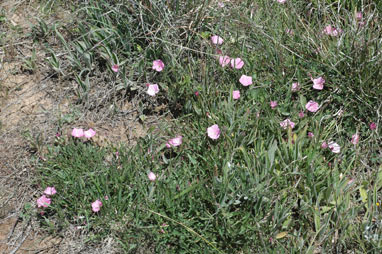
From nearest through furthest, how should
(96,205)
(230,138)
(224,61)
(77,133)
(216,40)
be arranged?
(96,205) < (230,138) < (77,133) < (224,61) < (216,40)

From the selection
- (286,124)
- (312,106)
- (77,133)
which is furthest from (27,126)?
(312,106)

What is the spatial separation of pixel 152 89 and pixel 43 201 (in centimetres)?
93

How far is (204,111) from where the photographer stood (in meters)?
2.60

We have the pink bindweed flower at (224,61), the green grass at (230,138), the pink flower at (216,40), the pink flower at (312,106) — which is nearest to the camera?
the green grass at (230,138)

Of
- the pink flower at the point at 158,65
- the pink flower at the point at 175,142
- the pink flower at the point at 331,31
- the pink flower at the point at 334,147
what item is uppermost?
the pink flower at the point at 331,31

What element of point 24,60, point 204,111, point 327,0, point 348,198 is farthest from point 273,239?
point 24,60

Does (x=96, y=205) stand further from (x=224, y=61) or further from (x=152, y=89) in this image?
(x=224, y=61)

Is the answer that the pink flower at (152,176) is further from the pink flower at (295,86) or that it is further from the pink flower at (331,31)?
the pink flower at (331,31)

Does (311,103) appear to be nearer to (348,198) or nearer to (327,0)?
(348,198)

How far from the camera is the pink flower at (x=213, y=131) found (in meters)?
2.43

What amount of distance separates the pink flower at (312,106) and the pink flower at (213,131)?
0.55 m

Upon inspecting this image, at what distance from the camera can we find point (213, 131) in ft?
8.04

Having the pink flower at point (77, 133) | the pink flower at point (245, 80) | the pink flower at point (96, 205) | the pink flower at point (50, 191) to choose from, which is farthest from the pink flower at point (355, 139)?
the pink flower at point (50, 191)

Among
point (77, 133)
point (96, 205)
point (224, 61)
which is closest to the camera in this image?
point (96, 205)
